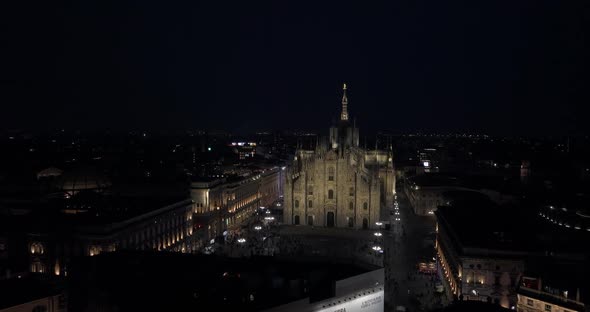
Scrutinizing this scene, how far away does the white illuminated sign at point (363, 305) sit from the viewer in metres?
25.3

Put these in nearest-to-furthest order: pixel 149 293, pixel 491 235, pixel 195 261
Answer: pixel 149 293 < pixel 195 261 < pixel 491 235

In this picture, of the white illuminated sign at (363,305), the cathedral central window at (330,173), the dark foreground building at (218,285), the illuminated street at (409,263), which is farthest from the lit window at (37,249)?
the cathedral central window at (330,173)

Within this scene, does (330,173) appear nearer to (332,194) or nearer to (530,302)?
(332,194)

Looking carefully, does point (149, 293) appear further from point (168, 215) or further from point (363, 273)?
point (168, 215)

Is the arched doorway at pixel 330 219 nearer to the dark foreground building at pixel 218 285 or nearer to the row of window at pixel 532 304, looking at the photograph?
the dark foreground building at pixel 218 285

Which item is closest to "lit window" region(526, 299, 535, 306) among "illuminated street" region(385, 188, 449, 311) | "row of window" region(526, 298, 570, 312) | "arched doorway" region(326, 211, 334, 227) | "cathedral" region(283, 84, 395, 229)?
"row of window" region(526, 298, 570, 312)

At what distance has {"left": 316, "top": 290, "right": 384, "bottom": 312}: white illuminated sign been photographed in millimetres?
25328

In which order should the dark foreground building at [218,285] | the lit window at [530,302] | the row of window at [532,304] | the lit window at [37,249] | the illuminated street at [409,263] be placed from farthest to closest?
the lit window at [37,249], the illuminated street at [409,263], the lit window at [530,302], the row of window at [532,304], the dark foreground building at [218,285]

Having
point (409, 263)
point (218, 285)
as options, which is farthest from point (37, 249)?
point (409, 263)

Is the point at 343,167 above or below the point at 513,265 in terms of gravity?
above

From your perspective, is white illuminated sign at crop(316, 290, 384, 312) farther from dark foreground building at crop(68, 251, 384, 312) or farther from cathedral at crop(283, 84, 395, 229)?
cathedral at crop(283, 84, 395, 229)

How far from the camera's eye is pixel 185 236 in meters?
50.7

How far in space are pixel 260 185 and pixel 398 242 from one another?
3058 cm

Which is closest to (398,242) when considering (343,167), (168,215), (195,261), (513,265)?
(343,167)
